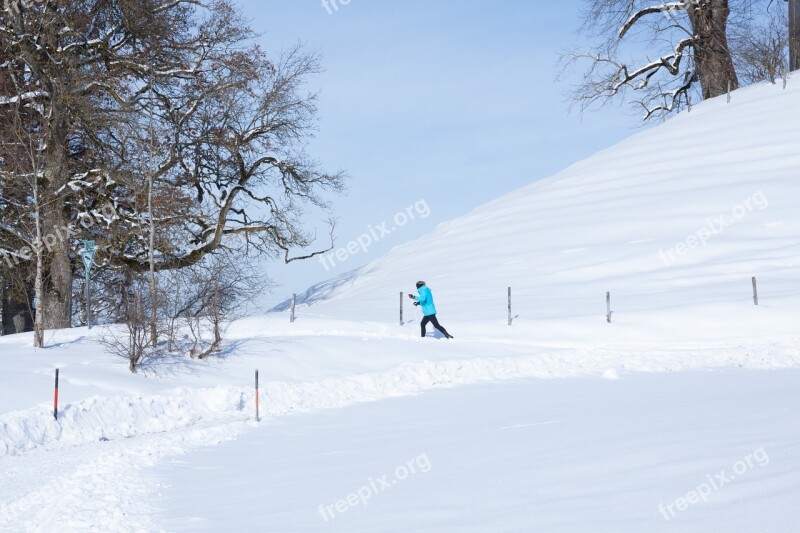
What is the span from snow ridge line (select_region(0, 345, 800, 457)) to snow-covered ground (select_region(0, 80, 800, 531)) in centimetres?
6

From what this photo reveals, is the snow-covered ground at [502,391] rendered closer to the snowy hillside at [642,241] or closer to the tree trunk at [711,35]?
the snowy hillside at [642,241]


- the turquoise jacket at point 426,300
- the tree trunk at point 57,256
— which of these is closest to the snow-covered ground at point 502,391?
the turquoise jacket at point 426,300

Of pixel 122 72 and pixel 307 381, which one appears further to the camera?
pixel 122 72

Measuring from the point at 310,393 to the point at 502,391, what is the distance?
13.1ft

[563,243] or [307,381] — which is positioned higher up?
[563,243]

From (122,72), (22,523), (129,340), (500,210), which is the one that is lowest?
(22,523)

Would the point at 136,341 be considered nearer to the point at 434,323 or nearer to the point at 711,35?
the point at 434,323

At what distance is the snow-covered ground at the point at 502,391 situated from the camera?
666 centimetres

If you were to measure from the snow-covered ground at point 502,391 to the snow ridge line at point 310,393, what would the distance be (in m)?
0.06

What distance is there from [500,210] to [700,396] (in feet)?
92.7

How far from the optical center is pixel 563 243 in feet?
101

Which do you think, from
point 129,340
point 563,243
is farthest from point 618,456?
point 563,243

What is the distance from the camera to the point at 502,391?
1539 cm

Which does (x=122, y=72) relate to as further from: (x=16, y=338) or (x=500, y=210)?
(x=500, y=210)
